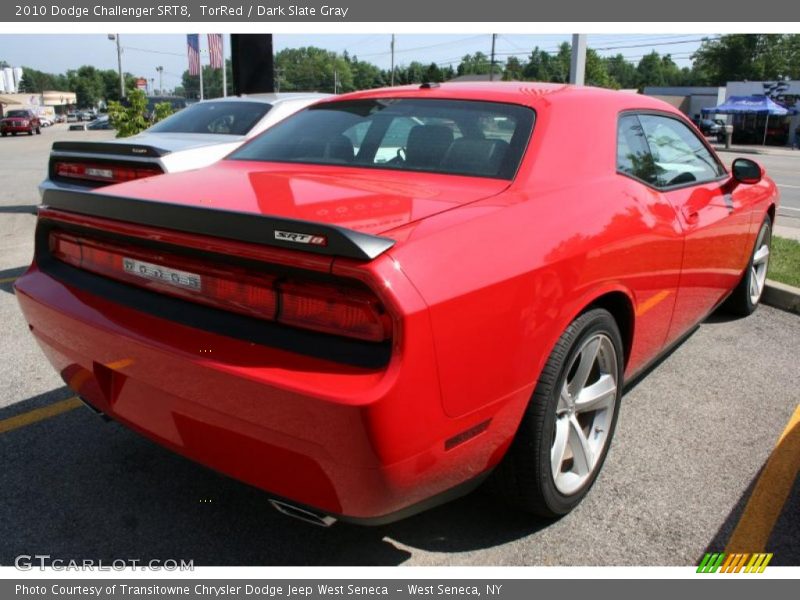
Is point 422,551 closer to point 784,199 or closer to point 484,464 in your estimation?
point 484,464

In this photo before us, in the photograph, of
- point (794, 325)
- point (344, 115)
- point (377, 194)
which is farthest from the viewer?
point (794, 325)

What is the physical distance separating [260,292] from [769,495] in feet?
7.28

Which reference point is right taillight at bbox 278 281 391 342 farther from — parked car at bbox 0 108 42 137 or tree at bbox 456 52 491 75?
tree at bbox 456 52 491 75

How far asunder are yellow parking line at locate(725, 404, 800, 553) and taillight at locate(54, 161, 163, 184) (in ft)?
14.3

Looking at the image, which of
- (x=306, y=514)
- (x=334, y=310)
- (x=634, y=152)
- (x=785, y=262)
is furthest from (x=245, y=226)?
(x=785, y=262)

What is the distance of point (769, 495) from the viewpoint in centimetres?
280

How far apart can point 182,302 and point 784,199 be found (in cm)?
1407

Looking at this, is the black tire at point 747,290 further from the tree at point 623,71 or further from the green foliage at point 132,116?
the tree at point 623,71

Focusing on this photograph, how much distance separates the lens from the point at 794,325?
16.4 ft

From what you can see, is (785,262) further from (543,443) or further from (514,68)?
(514,68)

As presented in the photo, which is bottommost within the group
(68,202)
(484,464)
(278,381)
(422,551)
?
(422,551)

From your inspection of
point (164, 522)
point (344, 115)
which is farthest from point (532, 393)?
point (344, 115)

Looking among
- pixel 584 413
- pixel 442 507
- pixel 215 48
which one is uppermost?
pixel 215 48

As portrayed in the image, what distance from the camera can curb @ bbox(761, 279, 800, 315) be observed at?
5301 millimetres
